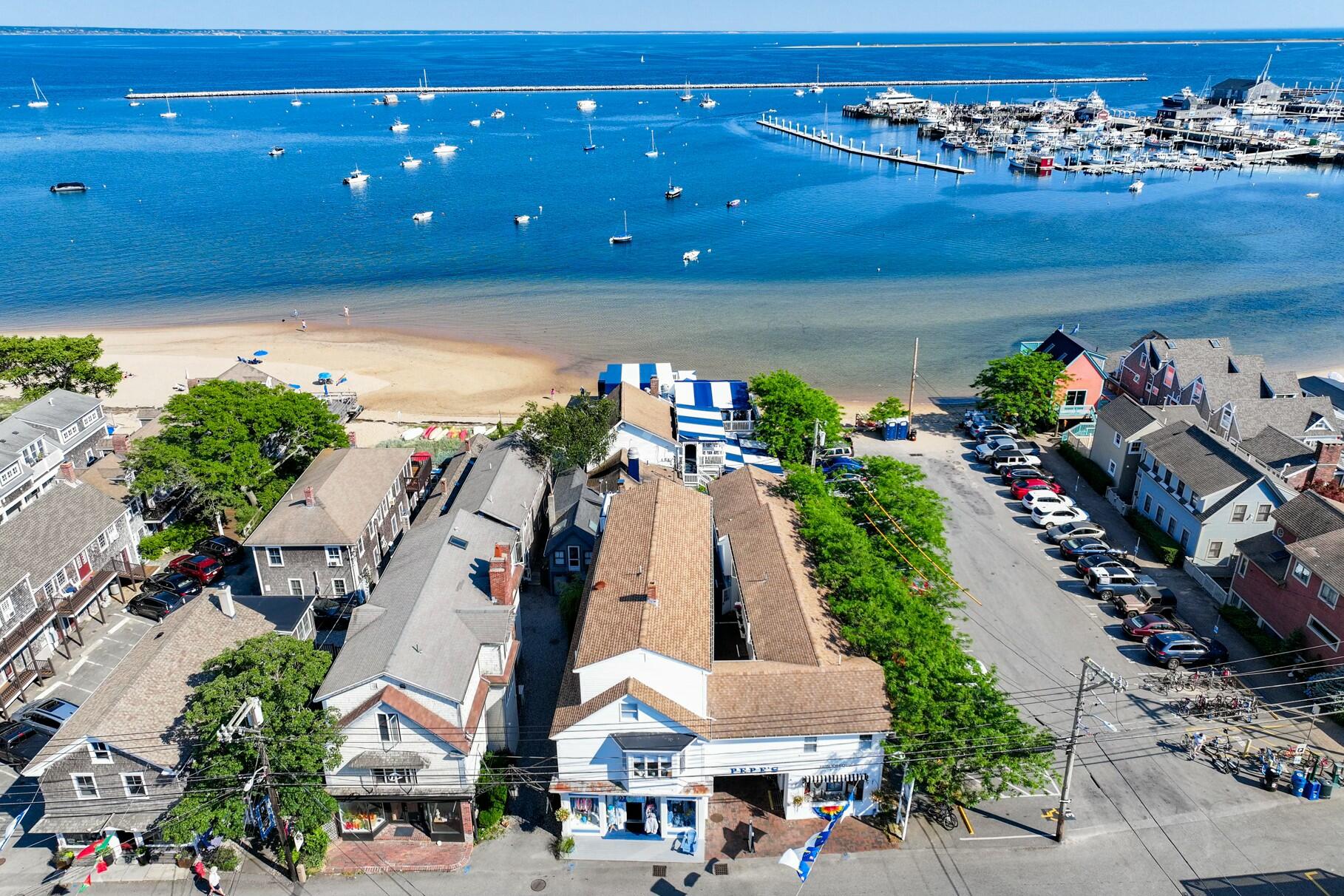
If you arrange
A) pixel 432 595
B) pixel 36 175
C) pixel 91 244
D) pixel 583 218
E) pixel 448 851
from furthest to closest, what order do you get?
pixel 36 175
pixel 583 218
pixel 91 244
pixel 432 595
pixel 448 851

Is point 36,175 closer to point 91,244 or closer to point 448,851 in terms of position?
point 91,244

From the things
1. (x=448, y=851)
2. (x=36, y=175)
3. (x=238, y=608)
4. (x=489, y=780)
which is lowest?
(x=448, y=851)

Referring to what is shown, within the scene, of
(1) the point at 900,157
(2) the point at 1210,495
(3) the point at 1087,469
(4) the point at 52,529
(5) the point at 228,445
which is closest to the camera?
(4) the point at 52,529

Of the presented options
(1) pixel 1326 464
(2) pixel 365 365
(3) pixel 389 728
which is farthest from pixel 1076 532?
(2) pixel 365 365

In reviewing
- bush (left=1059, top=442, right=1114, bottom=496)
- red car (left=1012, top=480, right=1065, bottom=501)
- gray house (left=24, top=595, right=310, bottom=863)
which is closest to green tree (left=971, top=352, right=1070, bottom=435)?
bush (left=1059, top=442, right=1114, bottom=496)

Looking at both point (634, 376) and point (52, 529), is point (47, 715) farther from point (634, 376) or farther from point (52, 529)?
point (634, 376)

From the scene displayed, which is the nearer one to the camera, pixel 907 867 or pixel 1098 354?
pixel 907 867

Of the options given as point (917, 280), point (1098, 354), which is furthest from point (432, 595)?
point (917, 280)
